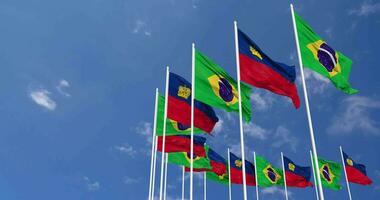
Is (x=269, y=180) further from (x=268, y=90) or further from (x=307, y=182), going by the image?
(x=268, y=90)

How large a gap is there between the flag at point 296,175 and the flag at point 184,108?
654 inches

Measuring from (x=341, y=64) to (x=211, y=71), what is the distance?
5671 mm

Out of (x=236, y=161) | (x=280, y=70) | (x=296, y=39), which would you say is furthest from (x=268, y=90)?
(x=236, y=161)

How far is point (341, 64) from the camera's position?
16.0m

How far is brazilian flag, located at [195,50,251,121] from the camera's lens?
1678 cm

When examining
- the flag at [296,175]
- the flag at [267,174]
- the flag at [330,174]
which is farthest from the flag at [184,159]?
the flag at [330,174]

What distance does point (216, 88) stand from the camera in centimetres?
1703

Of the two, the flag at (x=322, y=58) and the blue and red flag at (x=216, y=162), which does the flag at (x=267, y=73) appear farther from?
the blue and red flag at (x=216, y=162)

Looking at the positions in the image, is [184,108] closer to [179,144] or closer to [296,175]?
[179,144]

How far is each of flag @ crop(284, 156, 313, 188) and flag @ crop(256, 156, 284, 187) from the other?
1.38 metres

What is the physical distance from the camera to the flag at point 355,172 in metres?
33.7

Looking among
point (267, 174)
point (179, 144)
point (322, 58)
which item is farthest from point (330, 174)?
point (322, 58)

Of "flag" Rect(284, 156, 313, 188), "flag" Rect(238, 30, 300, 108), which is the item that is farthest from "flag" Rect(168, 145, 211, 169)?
"flag" Rect(284, 156, 313, 188)

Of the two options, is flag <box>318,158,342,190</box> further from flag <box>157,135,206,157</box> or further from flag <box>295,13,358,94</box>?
flag <box>295,13,358,94</box>
